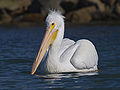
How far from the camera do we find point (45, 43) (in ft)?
24.5

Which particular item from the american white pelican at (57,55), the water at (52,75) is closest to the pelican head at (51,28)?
the american white pelican at (57,55)

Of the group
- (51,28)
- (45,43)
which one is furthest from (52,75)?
(51,28)

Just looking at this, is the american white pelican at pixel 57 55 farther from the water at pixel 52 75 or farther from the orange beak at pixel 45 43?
the water at pixel 52 75

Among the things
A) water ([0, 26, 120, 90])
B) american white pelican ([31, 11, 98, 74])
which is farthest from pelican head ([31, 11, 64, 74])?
water ([0, 26, 120, 90])

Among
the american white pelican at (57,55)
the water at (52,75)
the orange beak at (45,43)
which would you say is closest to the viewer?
the water at (52,75)

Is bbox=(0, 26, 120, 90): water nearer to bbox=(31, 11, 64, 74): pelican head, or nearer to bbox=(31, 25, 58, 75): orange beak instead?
bbox=(31, 25, 58, 75): orange beak

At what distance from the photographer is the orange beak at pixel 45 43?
23.8 feet

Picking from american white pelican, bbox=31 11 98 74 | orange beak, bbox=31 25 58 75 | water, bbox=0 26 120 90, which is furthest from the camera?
american white pelican, bbox=31 11 98 74

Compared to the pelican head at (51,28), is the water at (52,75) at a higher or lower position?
lower

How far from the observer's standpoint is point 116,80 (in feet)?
22.3

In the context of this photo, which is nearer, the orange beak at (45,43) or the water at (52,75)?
the water at (52,75)

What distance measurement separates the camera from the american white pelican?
7.41 meters

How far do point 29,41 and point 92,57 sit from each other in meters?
6.01

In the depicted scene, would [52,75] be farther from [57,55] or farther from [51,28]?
[51,28]
